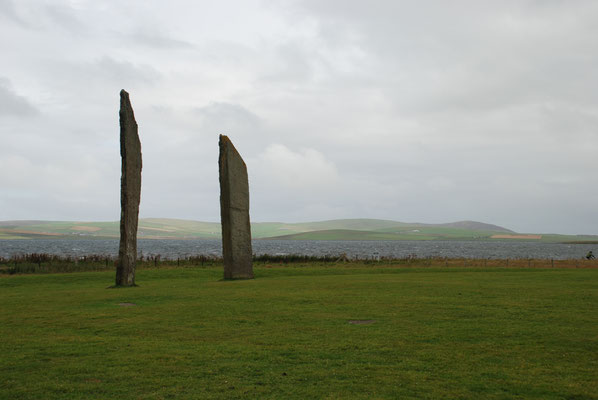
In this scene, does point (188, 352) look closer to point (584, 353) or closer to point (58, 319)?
point (58, 319)

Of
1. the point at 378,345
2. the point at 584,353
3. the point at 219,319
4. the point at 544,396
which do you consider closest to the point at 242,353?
the point at 378,345

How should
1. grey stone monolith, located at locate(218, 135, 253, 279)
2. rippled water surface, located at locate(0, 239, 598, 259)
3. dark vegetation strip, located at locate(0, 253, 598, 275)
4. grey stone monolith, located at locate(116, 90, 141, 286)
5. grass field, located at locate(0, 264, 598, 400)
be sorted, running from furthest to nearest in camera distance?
rippled water surface, located at locate(0, 239, 598, 259) → dark vegetation strip, located at locate(0, 253, 598, 275) → grey stone monolith, located at locate(218, 135, 253, 279) → grey stone monolith, located at locate(116, 90, 141, 286) → grass field, located at locate(0, 264, 598, 400)

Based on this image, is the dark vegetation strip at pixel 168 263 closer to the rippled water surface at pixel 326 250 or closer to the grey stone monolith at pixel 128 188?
the grey stone monolith at pixel 128 188

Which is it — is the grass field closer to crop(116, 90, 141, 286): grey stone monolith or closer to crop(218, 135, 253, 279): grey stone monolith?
crop(116, 90, 141, 286): grey stone monolith

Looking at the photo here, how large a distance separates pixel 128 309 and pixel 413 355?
9.17 meters

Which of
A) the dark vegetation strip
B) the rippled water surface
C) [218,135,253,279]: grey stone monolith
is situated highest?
[218,135,253,279]: grey stone monolith

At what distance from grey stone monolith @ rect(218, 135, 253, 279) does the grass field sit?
783 centimetres

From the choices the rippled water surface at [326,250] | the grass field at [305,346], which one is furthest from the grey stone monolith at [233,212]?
the rippled water surface at [326,250]

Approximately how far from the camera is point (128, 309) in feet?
48.0

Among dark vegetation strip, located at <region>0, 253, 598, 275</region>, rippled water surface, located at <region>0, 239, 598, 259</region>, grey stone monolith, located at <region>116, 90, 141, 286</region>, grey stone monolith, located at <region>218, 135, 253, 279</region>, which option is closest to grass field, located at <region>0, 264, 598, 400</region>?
grey stone monolith, located at <region>116, 90, 141, 286</region>

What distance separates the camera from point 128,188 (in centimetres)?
2125

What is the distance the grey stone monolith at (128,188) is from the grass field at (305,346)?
183 inches

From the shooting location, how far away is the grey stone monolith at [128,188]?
2117 cm

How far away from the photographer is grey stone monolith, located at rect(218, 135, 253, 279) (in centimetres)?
2453
